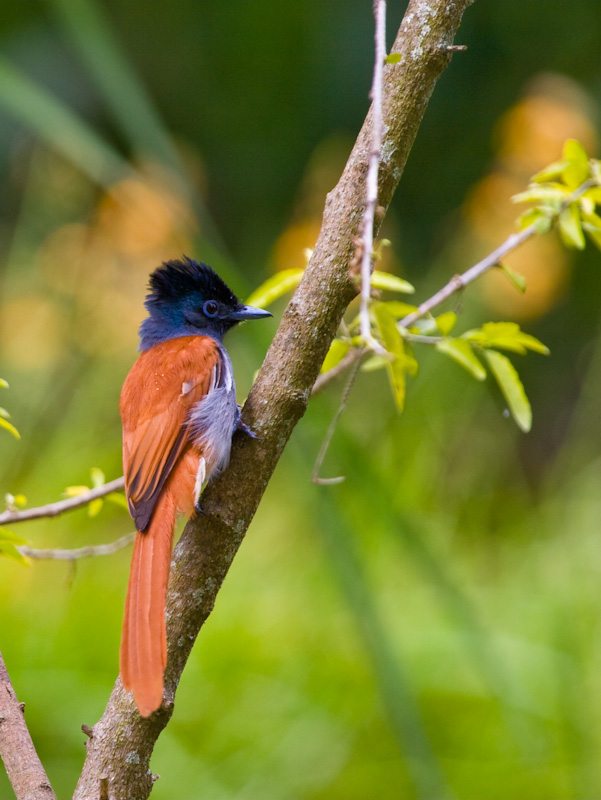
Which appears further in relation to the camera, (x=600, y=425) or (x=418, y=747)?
(x=600, y=425)

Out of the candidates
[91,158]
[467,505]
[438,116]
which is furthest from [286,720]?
[438,116]

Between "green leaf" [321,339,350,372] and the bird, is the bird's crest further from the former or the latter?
"green leaf" [321,339,350,372]

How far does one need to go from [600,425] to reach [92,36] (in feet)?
10.8

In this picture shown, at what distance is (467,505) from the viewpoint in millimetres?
4582

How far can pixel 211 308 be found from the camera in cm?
286

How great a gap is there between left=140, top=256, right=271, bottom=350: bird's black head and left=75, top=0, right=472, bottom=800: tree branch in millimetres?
1170

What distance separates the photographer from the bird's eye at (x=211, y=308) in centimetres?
286

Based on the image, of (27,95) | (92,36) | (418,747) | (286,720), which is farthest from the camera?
(286,720)

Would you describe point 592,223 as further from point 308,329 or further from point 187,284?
point 187,284

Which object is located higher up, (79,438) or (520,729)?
(79,438)

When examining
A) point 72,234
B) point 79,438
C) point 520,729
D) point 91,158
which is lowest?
point 520,729

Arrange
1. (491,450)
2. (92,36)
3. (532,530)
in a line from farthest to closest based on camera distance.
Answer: (491,450) < (532,530) < (92,36)

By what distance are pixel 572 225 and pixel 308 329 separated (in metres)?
0.67

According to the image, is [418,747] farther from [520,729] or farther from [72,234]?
[72,234]
